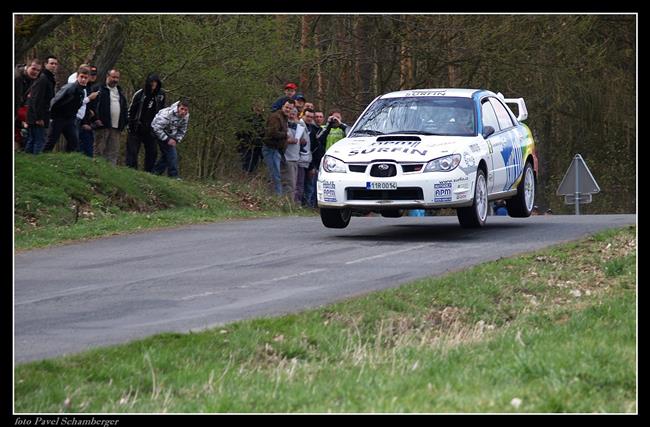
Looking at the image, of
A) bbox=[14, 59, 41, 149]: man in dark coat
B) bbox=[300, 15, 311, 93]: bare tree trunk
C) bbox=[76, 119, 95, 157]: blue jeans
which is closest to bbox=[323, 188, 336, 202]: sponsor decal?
bbox=[14, 59, 41, 149]: man in dark coat

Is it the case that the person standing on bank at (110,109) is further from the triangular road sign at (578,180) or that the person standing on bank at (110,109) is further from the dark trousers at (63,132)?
the triangular road sign at (578,180)

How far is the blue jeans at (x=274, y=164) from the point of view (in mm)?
25938

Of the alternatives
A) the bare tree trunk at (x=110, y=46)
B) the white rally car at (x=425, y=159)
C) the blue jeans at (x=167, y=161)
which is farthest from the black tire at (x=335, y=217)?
the bare tree trunk at (x=110, y=46)

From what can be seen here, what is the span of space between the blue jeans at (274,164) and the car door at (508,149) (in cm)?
696

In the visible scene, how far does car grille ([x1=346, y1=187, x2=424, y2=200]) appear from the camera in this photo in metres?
16.9

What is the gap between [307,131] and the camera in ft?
86.4

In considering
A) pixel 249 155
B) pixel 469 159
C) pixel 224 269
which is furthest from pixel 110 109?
pixel 224 269

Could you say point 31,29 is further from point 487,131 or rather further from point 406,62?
point 406,62

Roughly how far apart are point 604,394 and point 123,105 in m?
16.8

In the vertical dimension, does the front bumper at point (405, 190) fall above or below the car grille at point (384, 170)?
below

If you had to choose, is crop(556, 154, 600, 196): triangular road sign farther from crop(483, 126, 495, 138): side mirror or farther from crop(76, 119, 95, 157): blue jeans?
crop(483, 126, 495, 138): side mirror

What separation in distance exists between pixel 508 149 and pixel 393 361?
1009cm

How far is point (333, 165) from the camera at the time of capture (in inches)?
680

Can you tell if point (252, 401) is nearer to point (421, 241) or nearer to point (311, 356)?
point (311, 356)
